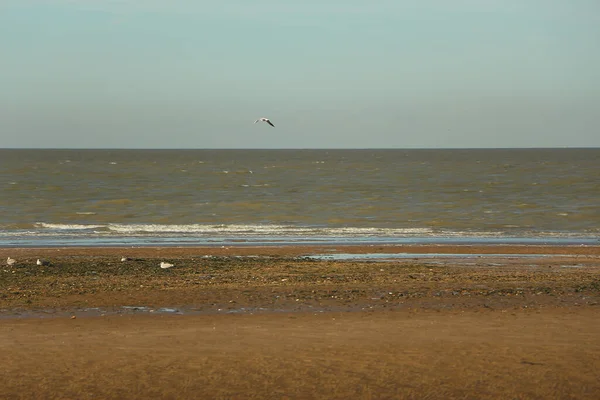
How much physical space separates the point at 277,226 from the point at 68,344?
29863 millimetres

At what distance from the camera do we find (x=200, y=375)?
9.78 m

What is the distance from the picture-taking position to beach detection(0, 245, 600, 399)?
9.46m

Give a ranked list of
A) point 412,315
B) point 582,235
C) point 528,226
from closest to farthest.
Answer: point 412,315, point 582,235, point 528,226

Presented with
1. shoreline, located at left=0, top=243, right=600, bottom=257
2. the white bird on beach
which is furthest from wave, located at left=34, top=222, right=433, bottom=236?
the white bird on beach

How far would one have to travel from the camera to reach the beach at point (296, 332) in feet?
31.0

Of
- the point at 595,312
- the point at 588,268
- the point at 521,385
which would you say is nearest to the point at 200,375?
the point at 521,385

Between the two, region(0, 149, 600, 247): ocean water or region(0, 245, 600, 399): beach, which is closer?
region(0, 245, 600, 399): beach

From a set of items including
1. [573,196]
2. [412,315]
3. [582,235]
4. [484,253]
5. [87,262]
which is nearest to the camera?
[412,315]

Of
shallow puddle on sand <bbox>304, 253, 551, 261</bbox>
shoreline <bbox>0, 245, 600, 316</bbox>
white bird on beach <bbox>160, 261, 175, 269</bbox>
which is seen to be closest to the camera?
shoreline <bbox>0, 245, 600, 316</bbox>

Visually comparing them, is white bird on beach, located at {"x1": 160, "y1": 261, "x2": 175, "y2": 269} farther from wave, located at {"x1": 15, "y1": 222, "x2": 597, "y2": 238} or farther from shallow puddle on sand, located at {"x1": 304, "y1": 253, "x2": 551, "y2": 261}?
wave, located at {"x1": 15, "y1": 222, "x2": 597, "y2": 238}

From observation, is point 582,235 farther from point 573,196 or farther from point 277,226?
point 573,196

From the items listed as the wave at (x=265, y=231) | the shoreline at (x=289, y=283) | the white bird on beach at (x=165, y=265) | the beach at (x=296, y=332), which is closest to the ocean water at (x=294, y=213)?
the wave at (x=265, y=231)

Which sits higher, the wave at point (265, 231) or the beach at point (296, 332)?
the beach at point (296, 332)

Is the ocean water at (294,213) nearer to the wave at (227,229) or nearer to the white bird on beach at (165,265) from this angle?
the wave at (227,229)
